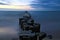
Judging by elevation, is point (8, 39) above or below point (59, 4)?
below

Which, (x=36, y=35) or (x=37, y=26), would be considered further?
(x=37, y=26)

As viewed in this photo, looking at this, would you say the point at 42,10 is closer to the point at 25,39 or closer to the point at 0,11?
the point at 0,11

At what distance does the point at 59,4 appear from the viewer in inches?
407

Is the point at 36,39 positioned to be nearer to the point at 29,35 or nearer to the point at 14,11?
the point at 29,35

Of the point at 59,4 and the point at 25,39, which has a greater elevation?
the point at 59,4

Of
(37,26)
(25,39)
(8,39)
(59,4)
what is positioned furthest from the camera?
(59,4)

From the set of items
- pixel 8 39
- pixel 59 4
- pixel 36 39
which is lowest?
pixel 8 39

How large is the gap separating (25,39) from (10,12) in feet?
37.3

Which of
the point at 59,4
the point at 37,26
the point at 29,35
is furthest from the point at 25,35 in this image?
the point at 59,4

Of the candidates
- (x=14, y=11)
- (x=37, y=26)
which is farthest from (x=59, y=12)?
(x=37, y=26)

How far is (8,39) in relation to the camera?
15.2ft

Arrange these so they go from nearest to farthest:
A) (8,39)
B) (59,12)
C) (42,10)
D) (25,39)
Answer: (25,39) < (8,39) < (59,12) < (42,10)

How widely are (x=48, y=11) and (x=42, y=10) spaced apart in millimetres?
537

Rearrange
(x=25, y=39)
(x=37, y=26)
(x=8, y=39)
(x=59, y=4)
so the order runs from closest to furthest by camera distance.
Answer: (x=25, y=39) < (x=37, y=26) < (x=8, y=39) < (x=59, y=4)
